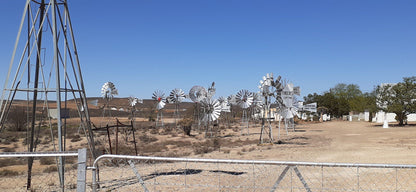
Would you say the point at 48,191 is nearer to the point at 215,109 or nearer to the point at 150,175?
the point at 150,175

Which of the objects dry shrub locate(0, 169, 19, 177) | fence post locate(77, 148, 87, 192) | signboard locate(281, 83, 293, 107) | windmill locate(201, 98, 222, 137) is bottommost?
dry shrub locate(0, 169, 19, 177)

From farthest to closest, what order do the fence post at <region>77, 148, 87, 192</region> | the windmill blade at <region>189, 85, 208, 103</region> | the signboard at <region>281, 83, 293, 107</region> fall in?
the windmill blade at <region>189, 85, 208, 103</region> < the signboard at <region>281, 83, 293, 107</region> < the fence post at <region>77, 148, 87, 192</region>

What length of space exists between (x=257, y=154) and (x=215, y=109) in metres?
12.0

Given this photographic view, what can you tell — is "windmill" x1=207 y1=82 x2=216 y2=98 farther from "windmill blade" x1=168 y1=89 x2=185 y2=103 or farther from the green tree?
the green tree

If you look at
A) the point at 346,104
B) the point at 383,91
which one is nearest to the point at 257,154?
the point at 383,91

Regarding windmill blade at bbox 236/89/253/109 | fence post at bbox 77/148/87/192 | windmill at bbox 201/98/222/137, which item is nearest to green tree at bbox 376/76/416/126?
windmill blade at bbox 236/89/253/109

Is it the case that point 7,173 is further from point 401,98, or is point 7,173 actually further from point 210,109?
point 401,98

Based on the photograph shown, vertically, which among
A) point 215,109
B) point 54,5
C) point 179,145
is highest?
point 54,5

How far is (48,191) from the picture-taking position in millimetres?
8656

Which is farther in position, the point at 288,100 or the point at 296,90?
the point at 296,90

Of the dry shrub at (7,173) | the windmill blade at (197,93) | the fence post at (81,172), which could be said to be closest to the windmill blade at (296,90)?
the windmill blade at (197,93)

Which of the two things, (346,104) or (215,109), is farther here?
(346,104)

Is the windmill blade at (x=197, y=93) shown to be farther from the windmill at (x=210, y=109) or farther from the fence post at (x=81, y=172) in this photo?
the fence post at (x=81, y=172)

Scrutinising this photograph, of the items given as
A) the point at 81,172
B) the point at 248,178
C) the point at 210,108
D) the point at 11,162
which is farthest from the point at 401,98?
the point at 81,172
